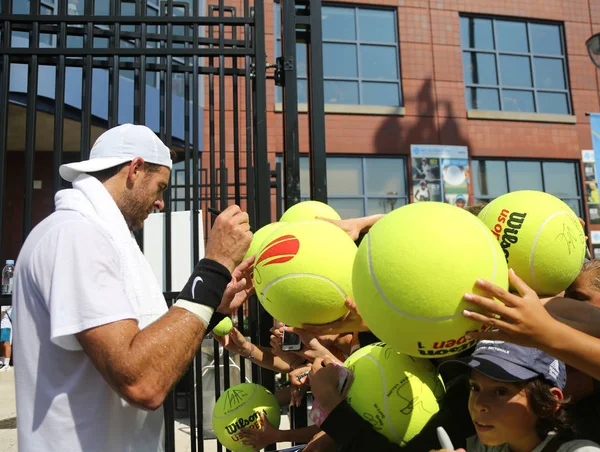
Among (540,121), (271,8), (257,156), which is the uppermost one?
(271,8)

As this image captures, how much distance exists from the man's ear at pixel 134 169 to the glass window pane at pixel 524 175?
13.3 metres

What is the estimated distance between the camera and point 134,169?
2061mm

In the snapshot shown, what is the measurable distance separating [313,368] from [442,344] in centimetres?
90

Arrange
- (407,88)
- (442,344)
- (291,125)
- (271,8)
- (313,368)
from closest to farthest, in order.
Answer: (442,344)
(313,368)
(291,125)
(271,8)
(407,88)

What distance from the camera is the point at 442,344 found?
1472 millimetres

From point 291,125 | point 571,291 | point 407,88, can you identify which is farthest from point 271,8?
point 571,291

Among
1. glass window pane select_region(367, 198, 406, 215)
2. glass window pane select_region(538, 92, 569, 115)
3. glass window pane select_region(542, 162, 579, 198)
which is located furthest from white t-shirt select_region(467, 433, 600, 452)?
glass window pane select_region(538, 92, 569, 115)

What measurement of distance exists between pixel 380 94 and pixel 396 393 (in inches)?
485

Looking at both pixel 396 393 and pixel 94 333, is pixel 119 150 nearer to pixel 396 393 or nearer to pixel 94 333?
pixel 94 333

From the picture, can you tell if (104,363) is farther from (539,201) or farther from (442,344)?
(539,201)

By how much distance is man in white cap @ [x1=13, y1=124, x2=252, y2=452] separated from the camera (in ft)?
5.10

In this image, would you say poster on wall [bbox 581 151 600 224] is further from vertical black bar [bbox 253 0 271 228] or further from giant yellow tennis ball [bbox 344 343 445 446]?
giant yellow tennis ball [bbox 344 343 445 446]

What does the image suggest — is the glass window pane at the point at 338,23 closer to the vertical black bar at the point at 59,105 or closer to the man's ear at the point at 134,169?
the vertical black bar at the point at 59,105

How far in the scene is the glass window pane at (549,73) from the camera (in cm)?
1424
